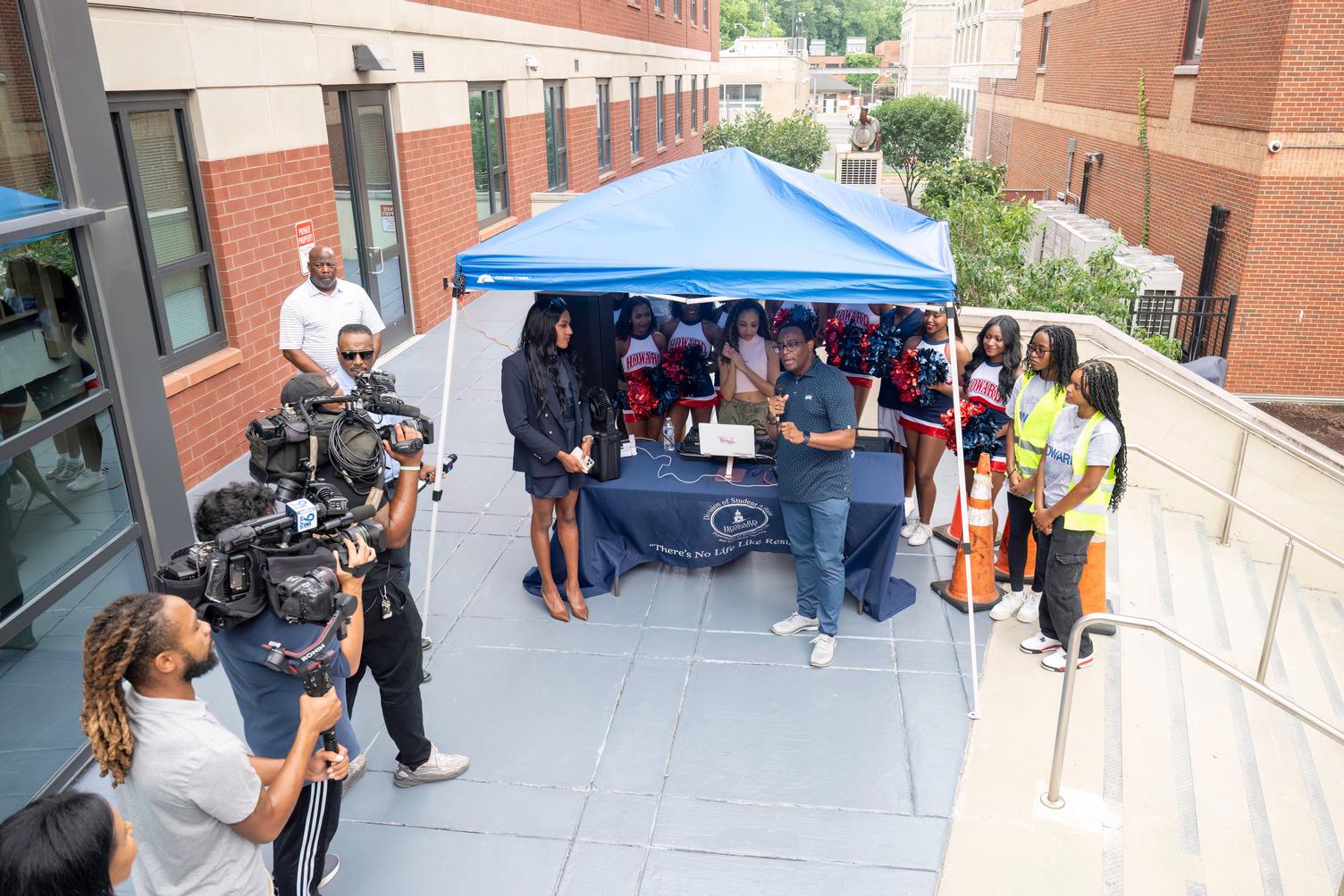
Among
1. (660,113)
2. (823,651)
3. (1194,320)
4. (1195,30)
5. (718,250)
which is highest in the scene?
(1195,30)

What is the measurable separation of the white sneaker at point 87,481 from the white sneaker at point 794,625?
3.78 metres

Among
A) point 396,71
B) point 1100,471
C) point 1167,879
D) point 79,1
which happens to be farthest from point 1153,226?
point 79,1

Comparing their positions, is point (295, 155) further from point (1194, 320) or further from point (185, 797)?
point (1194, 320)

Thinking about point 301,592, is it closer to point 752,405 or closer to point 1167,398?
Result: point 752,405

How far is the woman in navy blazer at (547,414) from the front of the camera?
5445 mm

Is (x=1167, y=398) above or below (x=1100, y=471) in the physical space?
below

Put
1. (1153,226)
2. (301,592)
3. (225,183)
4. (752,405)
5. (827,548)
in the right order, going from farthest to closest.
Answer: (1153,226) → (225,183) → (752,405) → (827,548) → (301,592)

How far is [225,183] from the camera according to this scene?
26.9 ft

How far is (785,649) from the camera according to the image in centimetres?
576

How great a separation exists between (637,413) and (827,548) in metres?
2.33

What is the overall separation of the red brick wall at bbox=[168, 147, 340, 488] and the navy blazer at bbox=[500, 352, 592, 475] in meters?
3.46

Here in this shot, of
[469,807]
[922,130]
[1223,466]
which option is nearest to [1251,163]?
[1223,466]

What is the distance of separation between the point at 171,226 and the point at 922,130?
35666 millimetres

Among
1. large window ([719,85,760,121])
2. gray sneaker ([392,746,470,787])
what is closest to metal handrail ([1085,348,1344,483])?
gray sneaker ([392,746,470,787])
